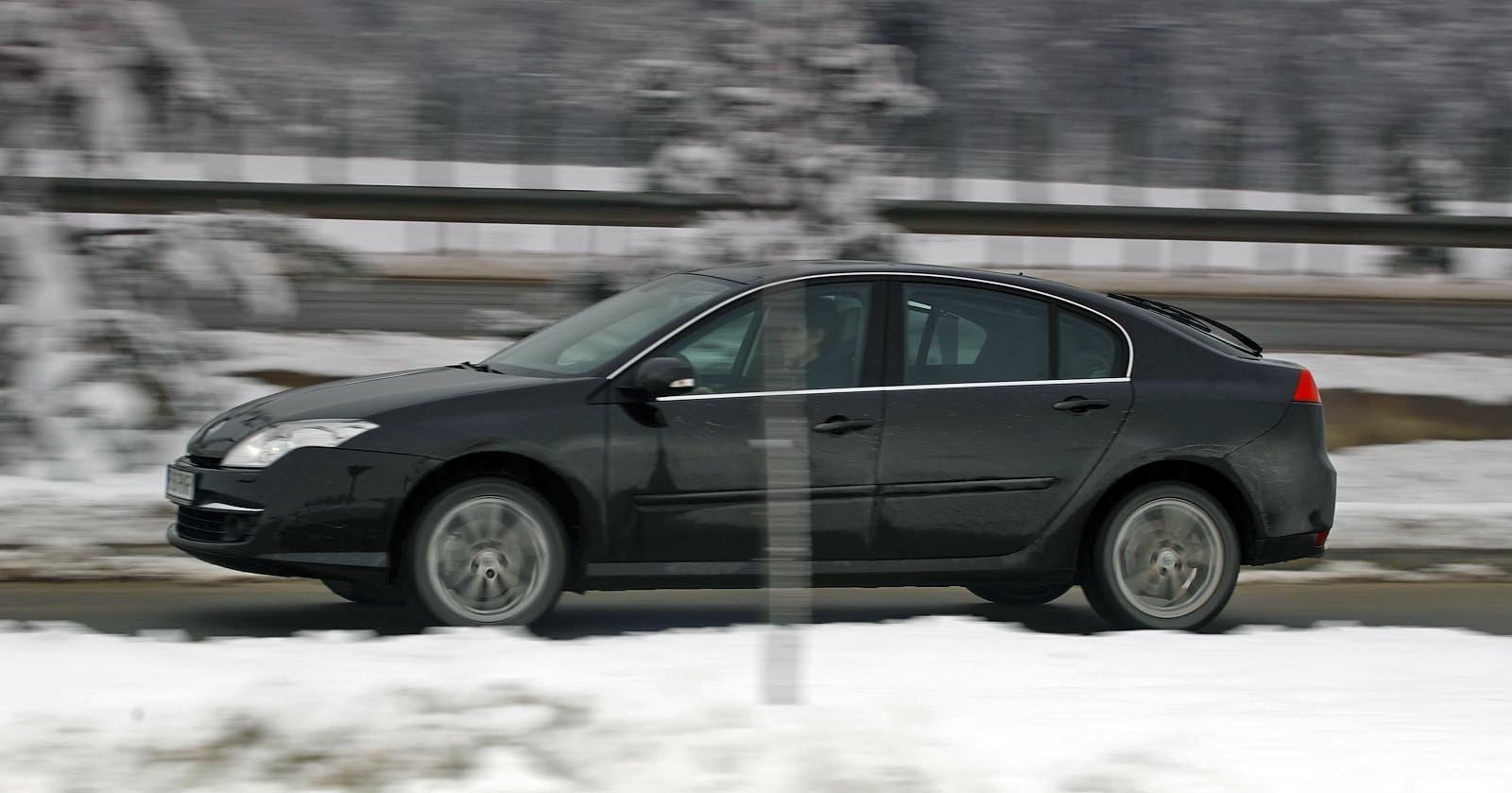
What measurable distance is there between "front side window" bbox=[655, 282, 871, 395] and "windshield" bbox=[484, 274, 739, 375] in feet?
0.49

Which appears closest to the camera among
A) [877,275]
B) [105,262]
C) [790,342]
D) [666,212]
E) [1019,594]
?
[790,342]

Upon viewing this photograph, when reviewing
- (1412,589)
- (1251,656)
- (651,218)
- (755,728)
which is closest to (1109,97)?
(651,218)

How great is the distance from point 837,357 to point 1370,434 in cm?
604

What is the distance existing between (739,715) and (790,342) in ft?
8.00

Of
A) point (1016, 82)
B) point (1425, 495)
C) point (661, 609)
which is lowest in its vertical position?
point (661, 609)

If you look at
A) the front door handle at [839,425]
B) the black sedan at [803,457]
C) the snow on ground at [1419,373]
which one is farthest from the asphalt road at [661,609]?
the snow on ground at [1419,373]

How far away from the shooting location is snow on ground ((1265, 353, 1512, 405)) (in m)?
12.3

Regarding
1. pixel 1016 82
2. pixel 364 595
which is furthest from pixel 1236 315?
pixel 364 595

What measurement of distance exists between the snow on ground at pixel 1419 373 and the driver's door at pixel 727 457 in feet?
20.3

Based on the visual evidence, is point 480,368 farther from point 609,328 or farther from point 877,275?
point 877,275

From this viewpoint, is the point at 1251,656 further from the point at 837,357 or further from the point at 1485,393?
the point at 1485,393

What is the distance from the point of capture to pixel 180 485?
6.79 metres

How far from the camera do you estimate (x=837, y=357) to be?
691cm

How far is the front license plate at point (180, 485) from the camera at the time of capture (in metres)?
6.67
